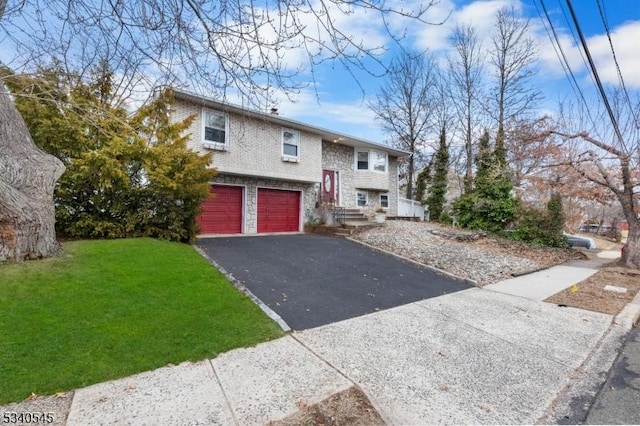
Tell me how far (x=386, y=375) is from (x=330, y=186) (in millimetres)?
13214

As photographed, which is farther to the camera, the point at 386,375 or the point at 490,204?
the point at 490,204

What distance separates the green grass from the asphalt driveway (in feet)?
2.20

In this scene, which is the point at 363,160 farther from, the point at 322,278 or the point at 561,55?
the point at 322,278

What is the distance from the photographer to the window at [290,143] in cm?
1330

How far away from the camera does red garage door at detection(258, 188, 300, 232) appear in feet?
44.7

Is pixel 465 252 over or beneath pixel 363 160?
beneath

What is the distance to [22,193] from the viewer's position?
579 cm

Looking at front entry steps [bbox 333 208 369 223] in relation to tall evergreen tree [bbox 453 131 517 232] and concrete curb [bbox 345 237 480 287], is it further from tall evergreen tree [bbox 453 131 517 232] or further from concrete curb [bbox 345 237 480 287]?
tall evergreen tree [bbox 453 131 517 232]

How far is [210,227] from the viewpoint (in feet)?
40.4

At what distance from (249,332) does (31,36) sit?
193 inches

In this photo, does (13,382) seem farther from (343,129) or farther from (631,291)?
(343,129)

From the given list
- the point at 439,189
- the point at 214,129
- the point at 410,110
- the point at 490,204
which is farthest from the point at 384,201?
the point at 214,129

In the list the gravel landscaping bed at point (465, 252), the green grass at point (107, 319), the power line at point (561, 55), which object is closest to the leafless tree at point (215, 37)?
the green grass at point (107, 319)

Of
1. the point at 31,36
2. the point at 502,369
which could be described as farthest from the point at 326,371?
the point at 31,36
